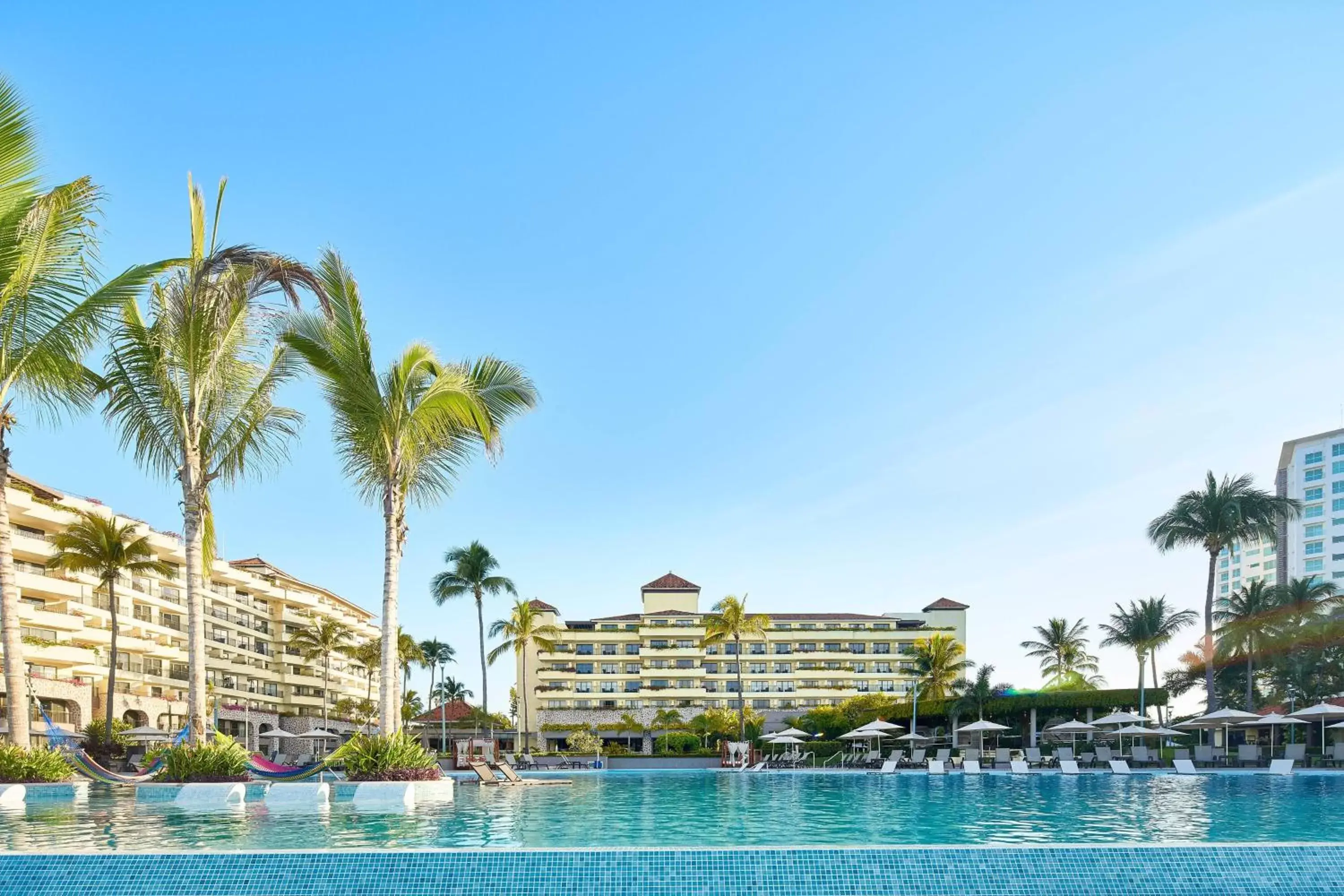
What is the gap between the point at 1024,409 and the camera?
33750 mm

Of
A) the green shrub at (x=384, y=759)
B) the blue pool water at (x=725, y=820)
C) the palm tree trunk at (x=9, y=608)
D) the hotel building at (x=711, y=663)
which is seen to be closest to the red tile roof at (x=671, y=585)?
the hotel building at (x=711, y=663)

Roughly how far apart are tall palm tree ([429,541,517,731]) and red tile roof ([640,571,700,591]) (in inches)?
1305

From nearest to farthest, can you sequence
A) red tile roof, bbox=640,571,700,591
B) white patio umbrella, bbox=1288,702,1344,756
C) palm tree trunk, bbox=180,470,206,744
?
1. palm tree trunk, bbox=180,470,206,744
2. white patio umbrella, bbox=1288,702,1344,756
3. red tile roof, bbox=640,571,700,591

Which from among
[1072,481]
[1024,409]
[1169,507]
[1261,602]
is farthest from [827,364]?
[1261,602]

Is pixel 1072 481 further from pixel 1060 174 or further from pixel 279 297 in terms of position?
pixel 279 297

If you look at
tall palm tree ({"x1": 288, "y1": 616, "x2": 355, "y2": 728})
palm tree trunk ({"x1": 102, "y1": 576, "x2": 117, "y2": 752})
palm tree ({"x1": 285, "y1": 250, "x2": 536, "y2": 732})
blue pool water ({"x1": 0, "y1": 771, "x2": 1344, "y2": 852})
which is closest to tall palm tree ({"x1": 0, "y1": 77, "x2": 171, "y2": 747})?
palm tree ({"x1": 285, "y1": 250, "x2": 536, "y2": 732})

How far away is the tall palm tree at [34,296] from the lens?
15.2 meters

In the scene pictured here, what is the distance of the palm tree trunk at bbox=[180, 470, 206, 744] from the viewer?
1759 cm

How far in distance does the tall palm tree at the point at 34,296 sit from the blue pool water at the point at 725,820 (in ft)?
11.8

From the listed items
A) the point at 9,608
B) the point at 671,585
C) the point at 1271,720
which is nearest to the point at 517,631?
the point at 671,585

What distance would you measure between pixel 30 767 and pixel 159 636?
47207mm

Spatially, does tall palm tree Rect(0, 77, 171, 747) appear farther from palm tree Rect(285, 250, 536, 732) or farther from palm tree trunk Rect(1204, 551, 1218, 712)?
palm tree trunk Rect(1204, 551, 1218, 712)

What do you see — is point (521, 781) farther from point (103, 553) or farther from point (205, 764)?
point (103, 553)

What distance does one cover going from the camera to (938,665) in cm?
6644
